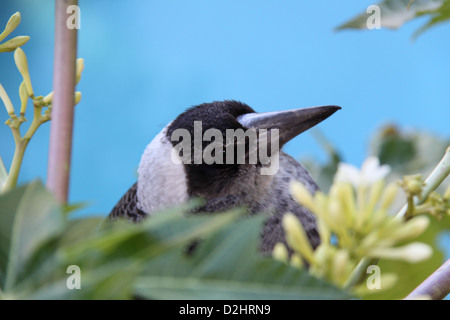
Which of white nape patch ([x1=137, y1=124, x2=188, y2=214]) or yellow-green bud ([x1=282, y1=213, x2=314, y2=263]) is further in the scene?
white nape patch ([x1=137, y1=124, x2=188, y2=214])

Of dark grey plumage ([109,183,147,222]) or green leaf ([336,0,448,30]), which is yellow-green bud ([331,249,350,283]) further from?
dark grey plumage ([109,183,147,222])

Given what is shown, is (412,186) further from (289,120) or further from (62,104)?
(289,120)

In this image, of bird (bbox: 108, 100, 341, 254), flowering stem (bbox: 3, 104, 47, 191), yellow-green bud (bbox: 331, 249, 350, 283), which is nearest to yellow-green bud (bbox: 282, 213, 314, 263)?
yellow-green bud (bbox: 331, 249, 350, 283)

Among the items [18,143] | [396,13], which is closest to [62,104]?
[18,143]

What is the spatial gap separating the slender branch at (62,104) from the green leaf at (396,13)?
0.60 ft

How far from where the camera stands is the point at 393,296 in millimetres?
341

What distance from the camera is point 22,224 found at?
141mm

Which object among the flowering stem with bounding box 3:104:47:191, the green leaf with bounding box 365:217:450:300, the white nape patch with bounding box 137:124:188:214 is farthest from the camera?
the white nape patch with bounding box 137:124:188:214

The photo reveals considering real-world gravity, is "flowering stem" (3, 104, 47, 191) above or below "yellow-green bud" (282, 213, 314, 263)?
above

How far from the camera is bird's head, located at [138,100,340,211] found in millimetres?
578

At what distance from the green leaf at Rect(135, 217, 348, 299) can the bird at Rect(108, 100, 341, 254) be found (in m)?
0.42

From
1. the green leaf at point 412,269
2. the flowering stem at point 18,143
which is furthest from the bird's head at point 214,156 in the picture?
the flowering stem at point 18,143
